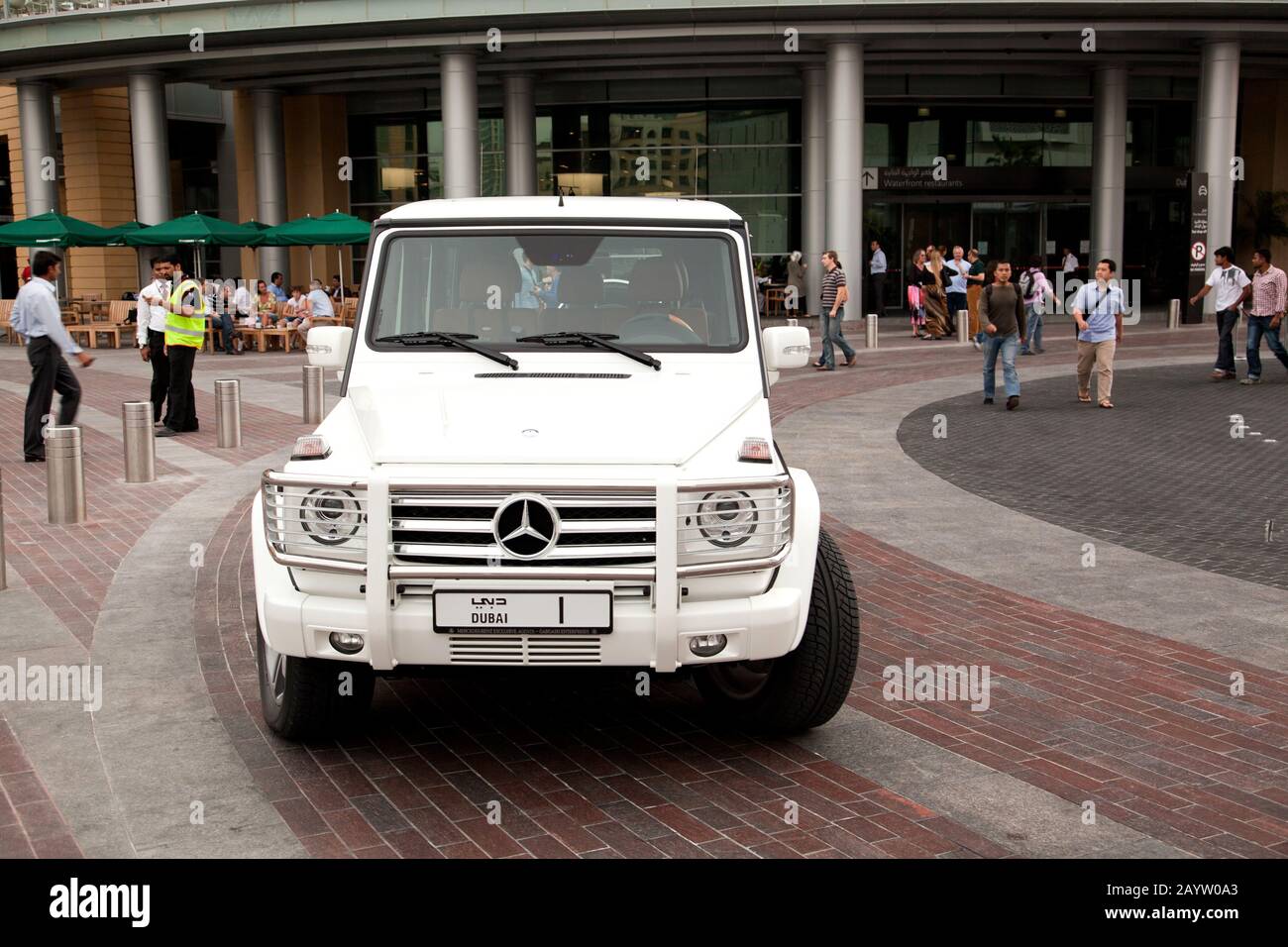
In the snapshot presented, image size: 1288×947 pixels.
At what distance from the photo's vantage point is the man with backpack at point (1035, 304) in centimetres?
2483

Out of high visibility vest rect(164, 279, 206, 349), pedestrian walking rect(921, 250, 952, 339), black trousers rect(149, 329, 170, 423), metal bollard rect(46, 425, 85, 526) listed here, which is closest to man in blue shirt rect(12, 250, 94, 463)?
high visibility vest rect(164, 279, 206, 349)

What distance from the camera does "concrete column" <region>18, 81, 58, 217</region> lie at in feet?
117

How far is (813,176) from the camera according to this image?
119 ft

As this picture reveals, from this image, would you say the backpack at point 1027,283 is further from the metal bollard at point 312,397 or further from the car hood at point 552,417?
the car hood at point 552,417

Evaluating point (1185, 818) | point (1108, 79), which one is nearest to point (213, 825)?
point (1185, 818)

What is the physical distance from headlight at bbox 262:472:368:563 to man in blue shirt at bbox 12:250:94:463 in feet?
27.2

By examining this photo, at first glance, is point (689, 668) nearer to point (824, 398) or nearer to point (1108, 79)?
point (824, 398)

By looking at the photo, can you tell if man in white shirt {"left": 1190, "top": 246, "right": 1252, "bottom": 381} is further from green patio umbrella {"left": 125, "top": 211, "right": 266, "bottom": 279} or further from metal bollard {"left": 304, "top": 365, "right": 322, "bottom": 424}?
green patio umbrella {"left": 125, "top": 211, "right": 266, "bottom": 279}

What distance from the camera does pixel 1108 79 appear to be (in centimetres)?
3500

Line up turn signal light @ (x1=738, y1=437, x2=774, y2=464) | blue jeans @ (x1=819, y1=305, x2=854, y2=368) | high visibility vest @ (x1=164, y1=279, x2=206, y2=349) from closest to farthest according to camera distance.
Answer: turn signal light @ (x1=738, y1=437, x2=774, y2=464) < high visibility vest @ (x1=164, y1=279, x2=206, y2=349) < blue jeans @ (x1=819, y1=305, x2=854, y2=368)

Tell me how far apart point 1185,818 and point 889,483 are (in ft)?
22.6

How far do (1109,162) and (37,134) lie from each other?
28615 mm

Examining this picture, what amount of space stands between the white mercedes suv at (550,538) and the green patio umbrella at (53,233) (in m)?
26.5

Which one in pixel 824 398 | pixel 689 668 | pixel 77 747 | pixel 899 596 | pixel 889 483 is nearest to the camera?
pixel 689 668
